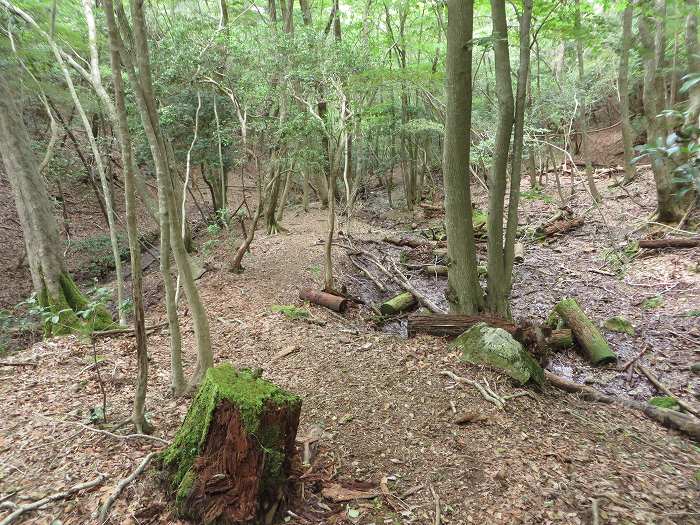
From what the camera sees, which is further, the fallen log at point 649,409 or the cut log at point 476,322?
the cut log at point 476,322

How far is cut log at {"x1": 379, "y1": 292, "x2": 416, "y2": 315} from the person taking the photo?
8594 mm

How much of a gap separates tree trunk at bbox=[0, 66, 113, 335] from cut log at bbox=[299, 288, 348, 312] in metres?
3.61

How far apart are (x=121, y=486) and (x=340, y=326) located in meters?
4.65

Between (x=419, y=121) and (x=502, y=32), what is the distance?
8.59 meters

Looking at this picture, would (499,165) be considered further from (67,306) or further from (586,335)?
(67,306)

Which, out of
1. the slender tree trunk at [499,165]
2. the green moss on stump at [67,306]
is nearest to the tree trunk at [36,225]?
the green moss on stump at [67,306]

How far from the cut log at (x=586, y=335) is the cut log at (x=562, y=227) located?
20.4 ft

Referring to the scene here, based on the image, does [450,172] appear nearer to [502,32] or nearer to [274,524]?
[502,32]

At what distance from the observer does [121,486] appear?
A: 9.60ft

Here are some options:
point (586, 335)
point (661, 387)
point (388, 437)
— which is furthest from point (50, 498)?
point (586, 335)

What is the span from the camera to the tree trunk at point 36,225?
686 centimetres

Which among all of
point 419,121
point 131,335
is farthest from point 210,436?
point 419,121

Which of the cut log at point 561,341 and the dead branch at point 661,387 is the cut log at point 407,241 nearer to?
the cut log at point 561,341

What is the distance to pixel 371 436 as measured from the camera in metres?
3.96
